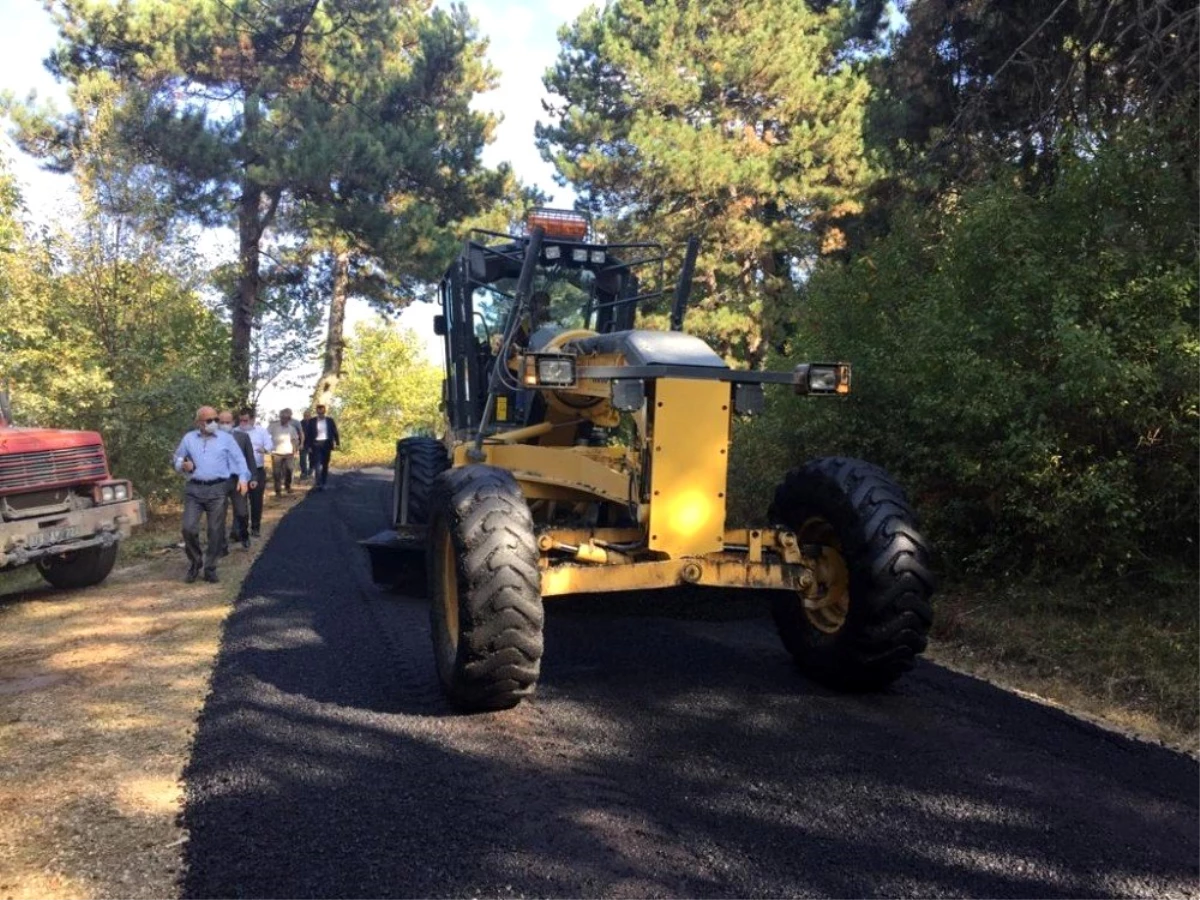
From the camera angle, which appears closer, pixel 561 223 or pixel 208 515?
pixel 561 223

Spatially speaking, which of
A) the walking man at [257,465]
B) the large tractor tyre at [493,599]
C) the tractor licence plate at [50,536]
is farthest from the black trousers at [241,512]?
the large tractor tyre at [493,599]

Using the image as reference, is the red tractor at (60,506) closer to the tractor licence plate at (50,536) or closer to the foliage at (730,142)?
the tractor licence plate at (50,536)

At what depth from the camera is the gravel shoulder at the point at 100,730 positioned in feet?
11.5

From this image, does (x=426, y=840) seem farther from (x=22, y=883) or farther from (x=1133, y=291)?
(x=1133, y=291)

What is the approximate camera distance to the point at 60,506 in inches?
357

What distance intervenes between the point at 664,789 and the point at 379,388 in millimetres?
39418

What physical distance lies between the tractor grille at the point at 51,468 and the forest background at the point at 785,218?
13.5 feet

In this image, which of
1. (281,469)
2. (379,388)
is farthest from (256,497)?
(379,388)

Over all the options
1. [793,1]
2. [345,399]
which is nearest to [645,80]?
[793,1]

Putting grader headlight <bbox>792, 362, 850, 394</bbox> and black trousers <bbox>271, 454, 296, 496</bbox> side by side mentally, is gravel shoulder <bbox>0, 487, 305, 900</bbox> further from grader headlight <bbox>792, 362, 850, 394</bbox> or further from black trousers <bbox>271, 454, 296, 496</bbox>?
black trousers <bbox>271, 454, 296, 496</bbox>

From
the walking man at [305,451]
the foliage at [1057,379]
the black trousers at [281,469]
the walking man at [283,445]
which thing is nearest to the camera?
the foliage at [1057,379]

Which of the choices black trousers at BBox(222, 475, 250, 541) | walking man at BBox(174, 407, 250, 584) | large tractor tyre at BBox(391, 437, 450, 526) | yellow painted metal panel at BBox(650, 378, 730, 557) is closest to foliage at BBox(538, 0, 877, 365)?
black trousers at BBox(222, 475, 250, 541)

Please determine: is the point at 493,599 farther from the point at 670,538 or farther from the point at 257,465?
the point at 257,465

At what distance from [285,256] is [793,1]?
1484 cm
